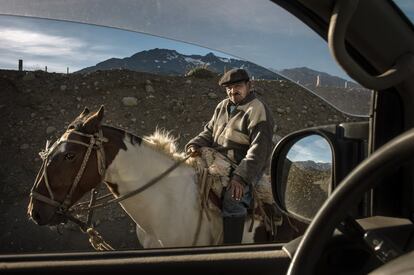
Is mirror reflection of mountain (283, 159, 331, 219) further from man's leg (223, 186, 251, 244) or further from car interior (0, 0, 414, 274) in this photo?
man's leg (223, 186, 251, 244)

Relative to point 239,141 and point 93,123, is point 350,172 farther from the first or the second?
point 93,123

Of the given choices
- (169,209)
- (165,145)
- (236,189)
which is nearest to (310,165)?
(236,189)

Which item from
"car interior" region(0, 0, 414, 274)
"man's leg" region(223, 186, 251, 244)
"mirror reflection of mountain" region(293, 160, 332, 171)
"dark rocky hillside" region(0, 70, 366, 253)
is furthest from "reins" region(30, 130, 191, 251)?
"dark rocky hillside" region(0, 70, 366, 253)

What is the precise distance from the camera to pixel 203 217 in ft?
11.5

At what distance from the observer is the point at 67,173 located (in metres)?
3.58

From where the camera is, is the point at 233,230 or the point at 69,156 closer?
the point at 233,230

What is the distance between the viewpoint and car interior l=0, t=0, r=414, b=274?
989mm

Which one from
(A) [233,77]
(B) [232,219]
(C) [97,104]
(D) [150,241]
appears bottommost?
(D) [150,241]

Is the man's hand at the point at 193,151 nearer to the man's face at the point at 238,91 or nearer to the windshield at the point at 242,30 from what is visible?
the man's face at the point at 238,91

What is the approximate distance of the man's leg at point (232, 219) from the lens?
3.46m

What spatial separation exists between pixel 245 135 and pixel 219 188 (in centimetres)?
38

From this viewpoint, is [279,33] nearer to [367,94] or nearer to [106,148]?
[367,94]

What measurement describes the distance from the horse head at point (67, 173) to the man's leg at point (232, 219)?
0.81 m

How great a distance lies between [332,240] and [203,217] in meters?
2.50
